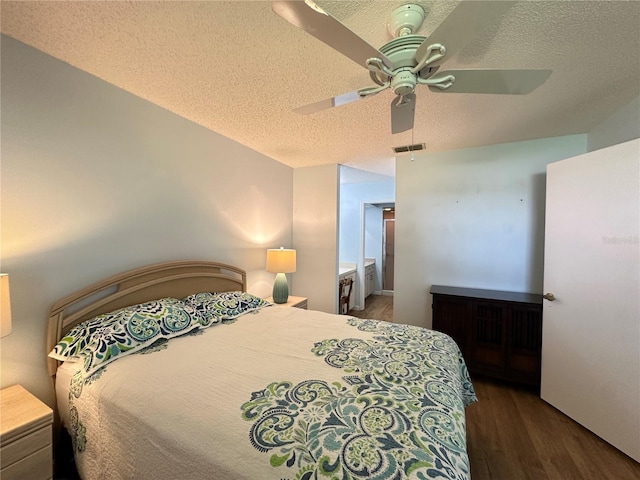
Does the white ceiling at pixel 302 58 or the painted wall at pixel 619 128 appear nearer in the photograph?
the white ceiling at pixel 302 58

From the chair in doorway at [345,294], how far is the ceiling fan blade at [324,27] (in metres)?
3.52

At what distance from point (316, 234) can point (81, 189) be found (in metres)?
2.50

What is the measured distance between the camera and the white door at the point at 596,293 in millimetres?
1713

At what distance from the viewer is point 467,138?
270 centimetres

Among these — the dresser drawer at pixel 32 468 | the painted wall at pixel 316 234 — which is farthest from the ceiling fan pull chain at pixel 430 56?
the painted wall at pixel 316 234

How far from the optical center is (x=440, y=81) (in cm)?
114

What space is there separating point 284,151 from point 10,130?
216cm

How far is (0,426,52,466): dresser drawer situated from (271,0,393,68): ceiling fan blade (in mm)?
1937

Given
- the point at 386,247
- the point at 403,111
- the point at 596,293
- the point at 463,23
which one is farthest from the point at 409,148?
the point at 386,247

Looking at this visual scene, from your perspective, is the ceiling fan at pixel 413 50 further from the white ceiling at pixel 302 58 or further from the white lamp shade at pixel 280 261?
the white lamp shade at pixel 280 261

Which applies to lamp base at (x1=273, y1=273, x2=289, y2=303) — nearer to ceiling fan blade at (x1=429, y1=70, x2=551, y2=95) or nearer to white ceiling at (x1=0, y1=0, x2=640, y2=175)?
white ceiling at (x1=0, y1=0, x2=640, y2=175)

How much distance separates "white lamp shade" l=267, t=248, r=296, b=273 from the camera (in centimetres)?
298

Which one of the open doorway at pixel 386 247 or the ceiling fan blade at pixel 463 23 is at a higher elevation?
the ceiling fan blade at pixel 463 23

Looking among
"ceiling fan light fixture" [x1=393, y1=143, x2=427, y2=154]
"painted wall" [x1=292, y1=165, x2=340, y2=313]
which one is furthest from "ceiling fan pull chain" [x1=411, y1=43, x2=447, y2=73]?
"painted wall" [x1=292, y1=165, x2=340, y2=313]
